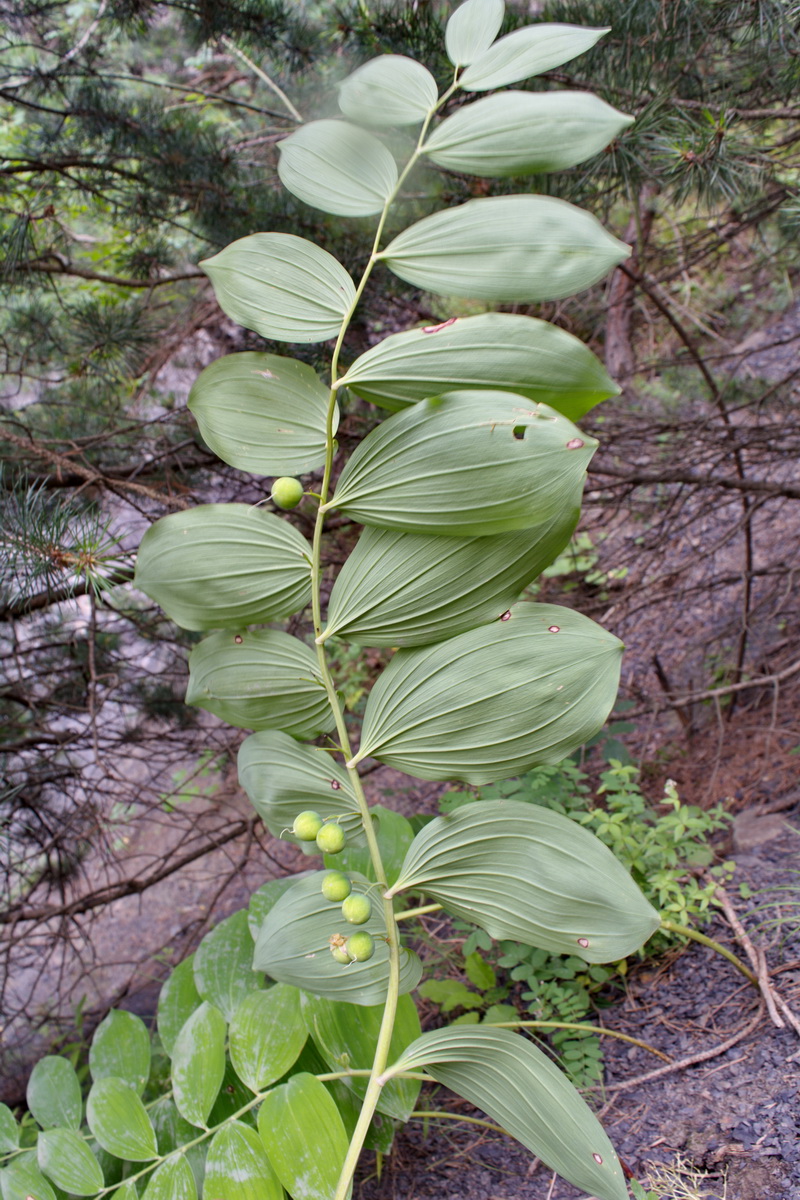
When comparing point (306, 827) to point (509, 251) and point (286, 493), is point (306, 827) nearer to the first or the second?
point (286, 493)

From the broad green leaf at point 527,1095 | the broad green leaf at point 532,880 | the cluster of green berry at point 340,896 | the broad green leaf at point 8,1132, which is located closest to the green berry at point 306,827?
the cluster of green berry at point 340,896

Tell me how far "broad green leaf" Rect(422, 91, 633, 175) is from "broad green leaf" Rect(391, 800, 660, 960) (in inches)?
19.9

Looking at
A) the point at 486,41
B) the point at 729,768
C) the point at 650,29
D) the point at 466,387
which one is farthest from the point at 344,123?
the point at 729,768

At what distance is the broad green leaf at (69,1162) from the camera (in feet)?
2.41

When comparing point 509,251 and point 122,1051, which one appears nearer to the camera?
point 509,251

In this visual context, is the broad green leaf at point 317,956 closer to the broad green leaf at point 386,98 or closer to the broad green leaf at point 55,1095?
the broad green leaf at point 55,1095

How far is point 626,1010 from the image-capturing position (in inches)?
36.6

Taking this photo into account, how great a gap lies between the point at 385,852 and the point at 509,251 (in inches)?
26.1

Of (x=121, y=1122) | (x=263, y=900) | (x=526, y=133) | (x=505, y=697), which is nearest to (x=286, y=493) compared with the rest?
(x=505, y=697)

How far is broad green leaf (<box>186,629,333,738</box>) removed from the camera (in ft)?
2.17

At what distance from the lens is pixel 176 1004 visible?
0.91 m

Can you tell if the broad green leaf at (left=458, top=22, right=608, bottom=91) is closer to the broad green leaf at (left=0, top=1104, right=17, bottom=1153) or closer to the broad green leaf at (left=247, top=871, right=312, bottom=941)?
the broad green leaf at (left=247, top=871, right=312, bottom=941)

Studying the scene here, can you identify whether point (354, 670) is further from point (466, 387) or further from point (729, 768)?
point (466, 387)

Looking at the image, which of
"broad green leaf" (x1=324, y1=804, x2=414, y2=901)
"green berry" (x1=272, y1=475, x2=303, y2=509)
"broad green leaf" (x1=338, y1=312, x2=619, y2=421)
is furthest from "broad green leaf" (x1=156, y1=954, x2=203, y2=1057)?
"broad green leaf" (x1=338, y1=312, x2=619, y2=421)
